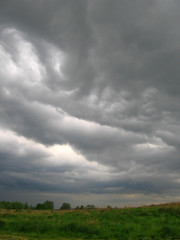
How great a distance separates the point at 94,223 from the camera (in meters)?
30.8

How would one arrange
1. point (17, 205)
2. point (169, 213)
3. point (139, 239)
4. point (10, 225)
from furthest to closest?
point (17, 205) < point (169, 213) < point (10, 225) < point (139, 239)

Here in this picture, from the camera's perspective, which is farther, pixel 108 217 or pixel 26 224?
pixel 108 217

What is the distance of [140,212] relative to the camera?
3891 centimetres

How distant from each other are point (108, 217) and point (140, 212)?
21.9 ft

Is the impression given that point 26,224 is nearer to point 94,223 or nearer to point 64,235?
point 64,235

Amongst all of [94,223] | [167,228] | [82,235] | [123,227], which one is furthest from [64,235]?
[167,228]

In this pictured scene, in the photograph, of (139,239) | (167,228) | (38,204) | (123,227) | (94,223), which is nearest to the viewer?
(139,239)

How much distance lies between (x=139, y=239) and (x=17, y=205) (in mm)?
88825

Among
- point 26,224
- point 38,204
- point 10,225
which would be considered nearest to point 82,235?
point 26,224

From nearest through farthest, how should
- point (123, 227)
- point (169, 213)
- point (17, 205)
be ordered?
point (123, 227)
point (169, 213)
point (17, 205)

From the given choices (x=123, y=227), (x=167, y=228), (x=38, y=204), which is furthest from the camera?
(x=38, y=204)

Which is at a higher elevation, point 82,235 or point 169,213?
point 169,213

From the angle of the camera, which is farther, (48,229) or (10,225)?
(10,225)

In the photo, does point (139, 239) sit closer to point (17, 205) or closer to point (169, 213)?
point (169, 213)
